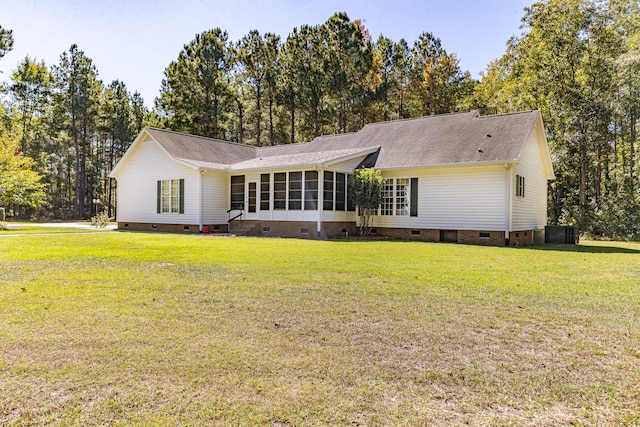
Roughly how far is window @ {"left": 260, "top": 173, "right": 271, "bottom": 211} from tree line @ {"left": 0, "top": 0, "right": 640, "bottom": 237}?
13.7 metres

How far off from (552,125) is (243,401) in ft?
83.7

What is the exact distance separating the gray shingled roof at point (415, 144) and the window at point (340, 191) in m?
0.95

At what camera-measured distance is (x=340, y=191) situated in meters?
18.5

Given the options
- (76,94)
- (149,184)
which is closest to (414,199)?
(149,184)

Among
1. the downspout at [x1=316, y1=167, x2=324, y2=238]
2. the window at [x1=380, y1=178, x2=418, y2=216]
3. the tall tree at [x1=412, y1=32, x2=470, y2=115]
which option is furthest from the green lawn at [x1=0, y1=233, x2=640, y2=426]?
the tall tree at [x1=412, y1=32, x2=470, y2=115]

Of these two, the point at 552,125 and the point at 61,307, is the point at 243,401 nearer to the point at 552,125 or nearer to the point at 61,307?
the point at 61,307

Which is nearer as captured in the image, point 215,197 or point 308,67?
point 215,197

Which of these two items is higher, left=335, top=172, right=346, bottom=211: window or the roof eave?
the roof eave

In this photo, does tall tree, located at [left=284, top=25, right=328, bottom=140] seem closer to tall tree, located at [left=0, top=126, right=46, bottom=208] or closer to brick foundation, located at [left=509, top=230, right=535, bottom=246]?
tall tree, located at [left=0, top=126, right=46, bottom=208]

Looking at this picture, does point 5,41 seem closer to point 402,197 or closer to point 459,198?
point 402,197

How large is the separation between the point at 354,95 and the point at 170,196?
16.2 metres

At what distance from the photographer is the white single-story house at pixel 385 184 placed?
53.5 feet

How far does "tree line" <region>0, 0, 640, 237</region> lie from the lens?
2247 centimetres

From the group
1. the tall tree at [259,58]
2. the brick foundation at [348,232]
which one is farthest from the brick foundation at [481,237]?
the tall tree at [259,58]
